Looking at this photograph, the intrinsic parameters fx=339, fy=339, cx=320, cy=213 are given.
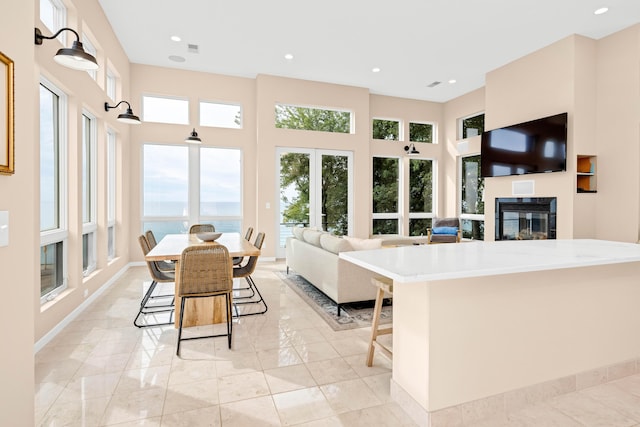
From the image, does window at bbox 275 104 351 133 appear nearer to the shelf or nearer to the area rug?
the area rug

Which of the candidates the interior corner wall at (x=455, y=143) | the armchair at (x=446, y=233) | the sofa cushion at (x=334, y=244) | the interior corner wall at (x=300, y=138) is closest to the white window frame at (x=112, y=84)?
the interior corner wall at (x=300, y=138)

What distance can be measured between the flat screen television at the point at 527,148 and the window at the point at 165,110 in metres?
5.84

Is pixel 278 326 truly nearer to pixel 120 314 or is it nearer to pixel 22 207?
pixel 120 314

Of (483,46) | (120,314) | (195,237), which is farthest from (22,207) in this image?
(483,46)

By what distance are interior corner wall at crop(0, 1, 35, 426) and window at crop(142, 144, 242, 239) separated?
5394 millimetres

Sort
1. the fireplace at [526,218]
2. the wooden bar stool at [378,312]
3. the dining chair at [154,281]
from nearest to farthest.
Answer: the wooden bar stool at [378,312], the dining chair at [154,281], the fireplace at [526,218]

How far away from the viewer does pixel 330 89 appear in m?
7.33

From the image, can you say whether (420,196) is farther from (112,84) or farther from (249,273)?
(112,84)

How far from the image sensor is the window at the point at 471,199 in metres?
7.68

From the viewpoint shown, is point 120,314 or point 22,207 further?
point 120,314

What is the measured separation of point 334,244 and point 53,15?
3780mm

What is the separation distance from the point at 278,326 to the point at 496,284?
2129 millimetres

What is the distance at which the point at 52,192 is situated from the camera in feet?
11.5

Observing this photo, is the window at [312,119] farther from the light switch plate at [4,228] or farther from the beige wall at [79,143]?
the light switch plate at [4,228]
